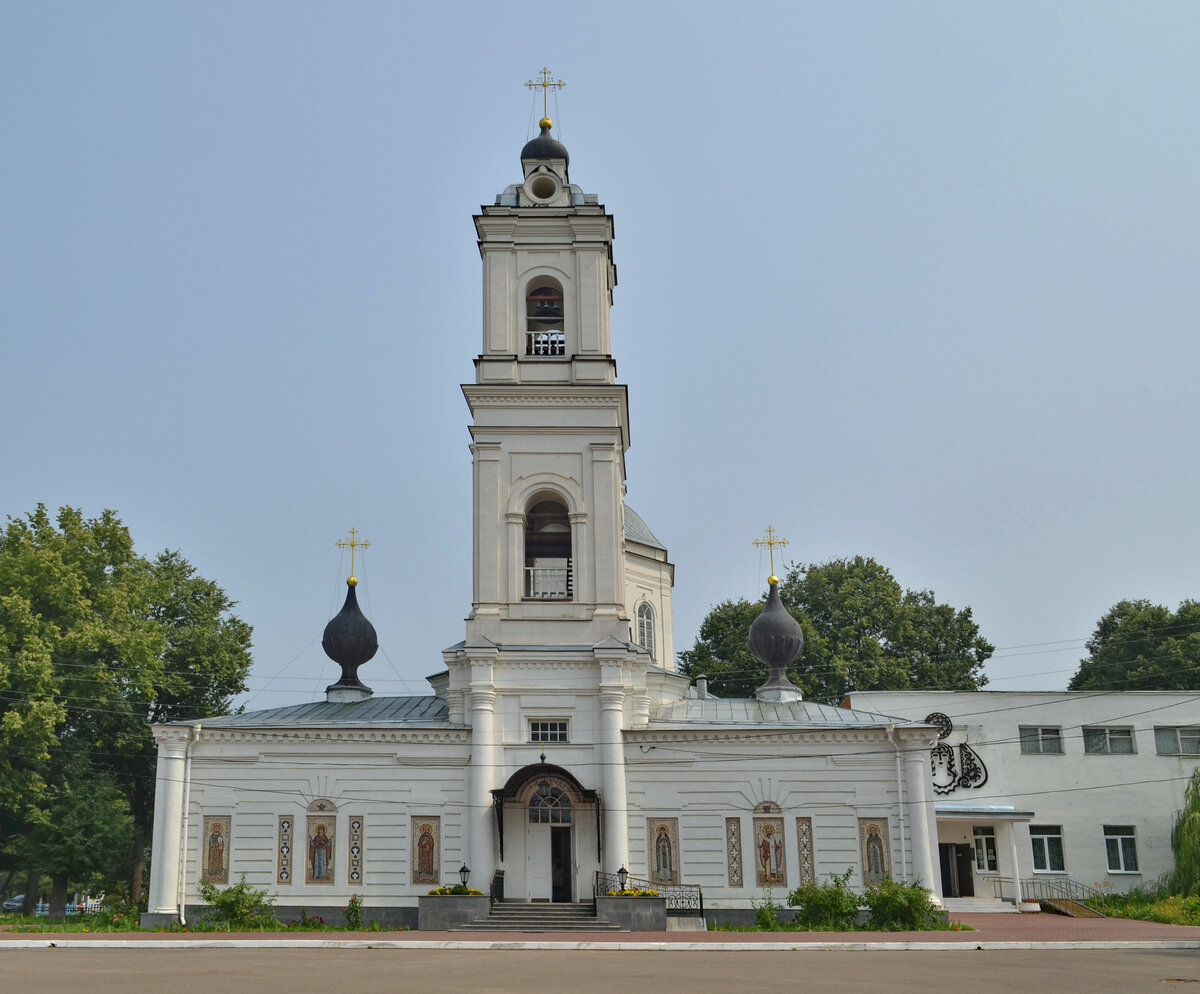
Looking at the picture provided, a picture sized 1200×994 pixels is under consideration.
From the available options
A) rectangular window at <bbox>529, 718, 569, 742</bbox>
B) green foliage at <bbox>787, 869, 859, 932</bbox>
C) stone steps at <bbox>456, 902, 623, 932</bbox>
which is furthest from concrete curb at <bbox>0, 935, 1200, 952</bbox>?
rectangular window at <bbox>529, 718, 569, 742</bbox>

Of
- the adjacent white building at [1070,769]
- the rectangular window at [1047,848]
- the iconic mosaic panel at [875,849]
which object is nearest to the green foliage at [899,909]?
the iconic mosaic panel at [875,849]

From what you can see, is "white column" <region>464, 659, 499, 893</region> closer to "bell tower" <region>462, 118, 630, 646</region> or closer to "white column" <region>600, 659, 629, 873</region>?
"bell tower" <region>462, 118, 630, 646</region>

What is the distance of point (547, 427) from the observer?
30719mm

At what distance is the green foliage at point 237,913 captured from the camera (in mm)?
26312

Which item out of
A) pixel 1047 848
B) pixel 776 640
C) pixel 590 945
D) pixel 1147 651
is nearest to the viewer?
pixel 590 945

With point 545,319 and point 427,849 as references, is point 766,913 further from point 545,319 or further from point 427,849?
point 545,319

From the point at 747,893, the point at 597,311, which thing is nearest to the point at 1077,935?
the point at 747,893

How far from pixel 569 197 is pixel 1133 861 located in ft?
80.1

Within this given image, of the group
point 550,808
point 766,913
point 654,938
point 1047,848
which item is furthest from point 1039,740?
point 654,938

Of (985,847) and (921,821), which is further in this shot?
(985,847)

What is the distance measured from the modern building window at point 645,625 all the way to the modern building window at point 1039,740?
1151 centimetres

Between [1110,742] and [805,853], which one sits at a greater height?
[1110,742]

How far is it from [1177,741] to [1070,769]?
335 cm

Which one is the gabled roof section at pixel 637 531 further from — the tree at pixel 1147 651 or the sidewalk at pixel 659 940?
the tree at pixel 1147 651
